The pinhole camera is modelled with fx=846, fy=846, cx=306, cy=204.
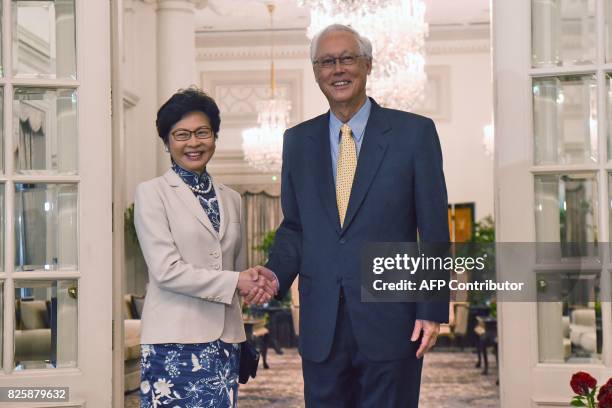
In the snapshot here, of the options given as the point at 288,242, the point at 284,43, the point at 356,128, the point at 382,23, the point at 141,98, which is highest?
the point at 284,43

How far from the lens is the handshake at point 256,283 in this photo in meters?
2.82

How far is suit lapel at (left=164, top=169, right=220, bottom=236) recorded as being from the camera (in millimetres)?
2889

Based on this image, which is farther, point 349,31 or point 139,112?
point 139,112

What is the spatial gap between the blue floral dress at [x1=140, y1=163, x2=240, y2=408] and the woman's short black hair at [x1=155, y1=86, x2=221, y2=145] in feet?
2.40

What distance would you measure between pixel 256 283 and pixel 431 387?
17.8 feet

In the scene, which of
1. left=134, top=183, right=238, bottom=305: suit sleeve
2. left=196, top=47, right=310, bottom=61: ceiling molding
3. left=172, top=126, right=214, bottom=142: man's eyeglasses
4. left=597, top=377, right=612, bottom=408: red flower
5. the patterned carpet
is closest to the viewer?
left=597, top=377, right=612, bottom=408: red flower

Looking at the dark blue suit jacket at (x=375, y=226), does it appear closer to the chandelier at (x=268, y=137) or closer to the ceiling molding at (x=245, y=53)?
the chandelier at (x=268, y=137)

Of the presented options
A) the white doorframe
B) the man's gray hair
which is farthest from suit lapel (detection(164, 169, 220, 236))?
the white doorframe

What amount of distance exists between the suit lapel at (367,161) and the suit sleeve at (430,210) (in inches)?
4.9

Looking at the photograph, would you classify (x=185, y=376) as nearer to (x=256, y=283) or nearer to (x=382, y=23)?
(x=256, y=283)

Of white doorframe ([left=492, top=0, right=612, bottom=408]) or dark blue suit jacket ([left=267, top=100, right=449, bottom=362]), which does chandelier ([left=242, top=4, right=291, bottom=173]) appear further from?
dark blue suit jacket ([left=267, top=100, right=449, bottom=362])

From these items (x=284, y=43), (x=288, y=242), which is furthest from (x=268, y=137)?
(x=288, y=242)

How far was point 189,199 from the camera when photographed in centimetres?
290

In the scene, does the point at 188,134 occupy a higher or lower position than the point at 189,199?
higher
